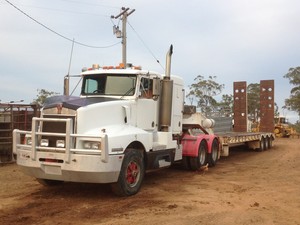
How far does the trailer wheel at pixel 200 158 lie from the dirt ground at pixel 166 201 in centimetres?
67

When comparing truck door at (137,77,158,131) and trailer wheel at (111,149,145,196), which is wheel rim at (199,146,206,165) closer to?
truck door at (137,77,158,131)

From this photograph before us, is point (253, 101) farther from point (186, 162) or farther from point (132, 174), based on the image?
point (132, 174)

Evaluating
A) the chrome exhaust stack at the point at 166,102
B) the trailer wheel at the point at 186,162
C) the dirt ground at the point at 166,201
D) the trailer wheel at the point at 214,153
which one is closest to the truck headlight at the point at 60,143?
the dirt ground at the point at 166,201

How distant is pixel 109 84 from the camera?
9.07 metres

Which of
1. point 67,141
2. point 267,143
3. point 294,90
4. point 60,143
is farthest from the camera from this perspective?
point 294,90

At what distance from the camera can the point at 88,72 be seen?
30.9ft

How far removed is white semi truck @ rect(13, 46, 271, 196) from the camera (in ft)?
23.4

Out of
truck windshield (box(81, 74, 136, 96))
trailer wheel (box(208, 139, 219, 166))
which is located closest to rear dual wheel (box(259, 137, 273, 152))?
trailer wheel (box(208, 139, 219, 166))

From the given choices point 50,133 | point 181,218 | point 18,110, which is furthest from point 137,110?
point 18,110

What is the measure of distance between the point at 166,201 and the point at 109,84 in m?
3.18

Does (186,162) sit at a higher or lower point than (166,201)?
higher

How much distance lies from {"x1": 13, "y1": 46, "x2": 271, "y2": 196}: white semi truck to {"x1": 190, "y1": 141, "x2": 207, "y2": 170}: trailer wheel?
1245 millimetres

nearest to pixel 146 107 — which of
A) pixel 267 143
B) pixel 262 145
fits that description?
pixel 262 145

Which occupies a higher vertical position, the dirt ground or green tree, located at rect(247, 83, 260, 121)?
green tree, located at rect(247, 83, 260, 121)
